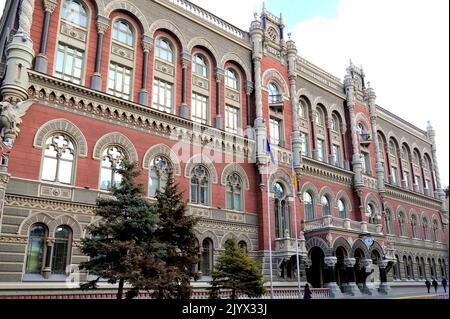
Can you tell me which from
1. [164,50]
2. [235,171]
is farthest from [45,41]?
[235,171]

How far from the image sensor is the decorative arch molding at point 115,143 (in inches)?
918

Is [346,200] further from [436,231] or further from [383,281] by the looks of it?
[436,231]

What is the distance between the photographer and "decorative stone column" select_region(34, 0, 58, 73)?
22.0 metres

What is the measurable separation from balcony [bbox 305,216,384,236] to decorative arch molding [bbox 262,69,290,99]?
38.3ft

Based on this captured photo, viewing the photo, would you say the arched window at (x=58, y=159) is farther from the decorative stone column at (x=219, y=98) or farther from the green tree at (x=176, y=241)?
the decorative stone column at (x=219, y=98)

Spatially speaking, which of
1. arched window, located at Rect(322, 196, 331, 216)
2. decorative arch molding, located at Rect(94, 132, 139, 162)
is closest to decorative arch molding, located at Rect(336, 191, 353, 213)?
arched window, located at Rect(322, 196, 331, 216)

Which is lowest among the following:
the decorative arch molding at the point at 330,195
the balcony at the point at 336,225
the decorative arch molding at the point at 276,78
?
the balcony at the point at 336,225

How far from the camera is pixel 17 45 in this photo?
20.8m

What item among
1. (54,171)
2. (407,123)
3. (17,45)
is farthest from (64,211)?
(407,123)

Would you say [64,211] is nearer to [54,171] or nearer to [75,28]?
[54,171]

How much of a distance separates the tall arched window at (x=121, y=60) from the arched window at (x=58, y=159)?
4.78m

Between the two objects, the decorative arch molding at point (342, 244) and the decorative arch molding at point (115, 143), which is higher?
the decorative arch molding at point (115, 143)

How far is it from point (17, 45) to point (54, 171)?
6.85 meters

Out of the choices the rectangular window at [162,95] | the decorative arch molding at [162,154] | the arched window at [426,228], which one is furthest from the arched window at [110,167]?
the arched window at [426,228]
